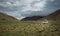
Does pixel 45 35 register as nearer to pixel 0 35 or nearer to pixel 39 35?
pixel 39 35

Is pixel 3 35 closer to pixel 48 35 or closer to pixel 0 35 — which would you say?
pixel 0 35

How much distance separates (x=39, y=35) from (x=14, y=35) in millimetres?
5374

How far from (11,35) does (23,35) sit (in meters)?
2.58

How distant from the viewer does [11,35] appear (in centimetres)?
3828

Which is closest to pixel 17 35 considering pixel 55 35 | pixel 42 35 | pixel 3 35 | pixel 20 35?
pixel 20 35

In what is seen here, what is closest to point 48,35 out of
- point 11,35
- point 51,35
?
point 51,35

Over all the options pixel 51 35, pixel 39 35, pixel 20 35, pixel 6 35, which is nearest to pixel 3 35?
pixel 6 35

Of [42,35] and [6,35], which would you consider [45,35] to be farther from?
[6,35]

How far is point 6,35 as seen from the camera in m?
37.9

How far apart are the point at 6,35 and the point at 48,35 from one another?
895 centimetres

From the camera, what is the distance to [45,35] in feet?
125

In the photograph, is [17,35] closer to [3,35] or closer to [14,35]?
[14,35]

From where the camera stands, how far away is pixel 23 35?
38344 millimetres

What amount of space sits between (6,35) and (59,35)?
11200mm
